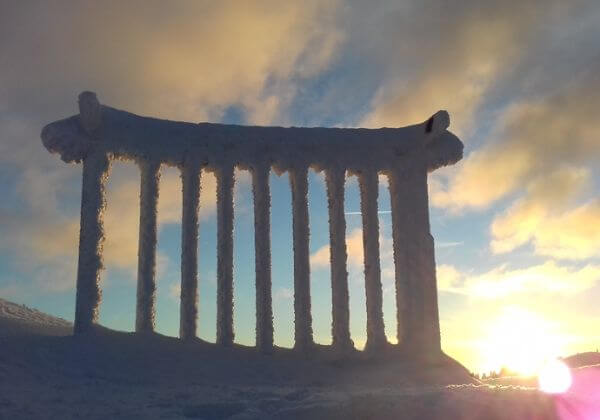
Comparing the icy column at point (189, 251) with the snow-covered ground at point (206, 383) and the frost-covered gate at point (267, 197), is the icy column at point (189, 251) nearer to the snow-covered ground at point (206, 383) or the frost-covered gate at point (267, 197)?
the frost-covered gate at point (267, 197)

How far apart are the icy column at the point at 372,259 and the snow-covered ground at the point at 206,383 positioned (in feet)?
4.12

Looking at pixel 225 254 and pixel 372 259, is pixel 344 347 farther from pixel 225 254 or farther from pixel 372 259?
pixel 225 254

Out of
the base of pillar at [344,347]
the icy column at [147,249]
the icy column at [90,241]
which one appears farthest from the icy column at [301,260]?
the icy column at [90,241]

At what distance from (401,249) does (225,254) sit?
7093 mm

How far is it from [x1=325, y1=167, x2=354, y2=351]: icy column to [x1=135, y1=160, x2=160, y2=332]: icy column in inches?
272

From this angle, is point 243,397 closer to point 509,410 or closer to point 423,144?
point 509,410

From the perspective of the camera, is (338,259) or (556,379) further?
(338,259)

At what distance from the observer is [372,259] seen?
97.6 feet

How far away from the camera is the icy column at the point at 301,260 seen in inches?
1118

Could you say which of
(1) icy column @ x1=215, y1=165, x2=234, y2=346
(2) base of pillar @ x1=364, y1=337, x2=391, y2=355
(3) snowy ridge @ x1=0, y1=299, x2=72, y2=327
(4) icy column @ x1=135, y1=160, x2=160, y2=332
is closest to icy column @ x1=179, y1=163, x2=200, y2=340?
(1) icy column @ x1=215, y1=165, x2=234, y2=346

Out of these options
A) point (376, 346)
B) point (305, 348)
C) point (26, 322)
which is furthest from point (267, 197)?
point (26, 322)

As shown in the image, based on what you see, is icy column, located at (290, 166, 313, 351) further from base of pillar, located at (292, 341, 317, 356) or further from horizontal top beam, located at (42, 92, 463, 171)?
horizontal top beam, located at (42, 92, 463, 171)

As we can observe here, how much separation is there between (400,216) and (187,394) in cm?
1394

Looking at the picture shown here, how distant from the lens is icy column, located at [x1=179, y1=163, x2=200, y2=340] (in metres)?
27.3
